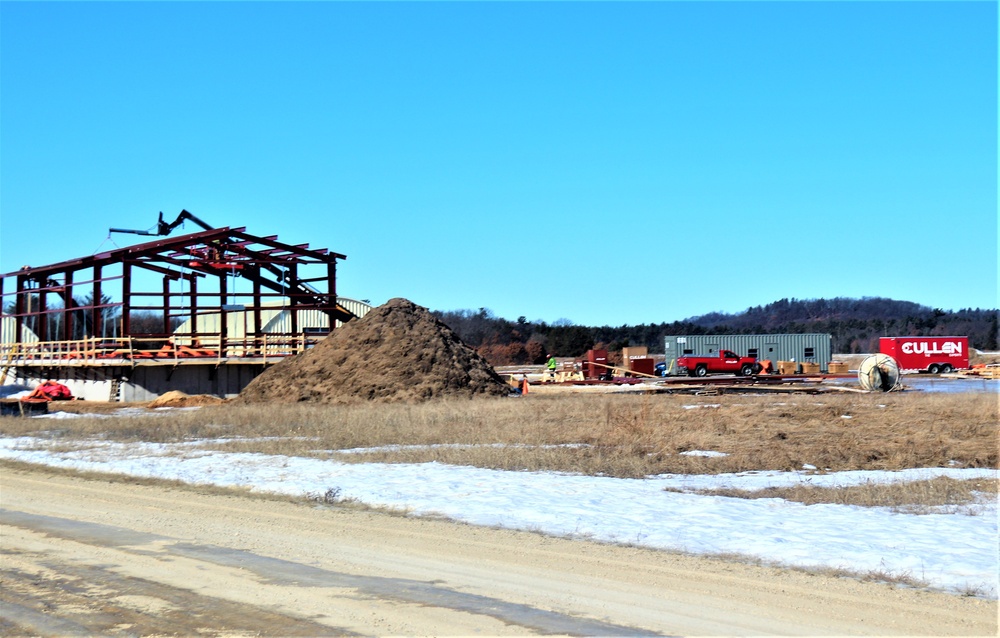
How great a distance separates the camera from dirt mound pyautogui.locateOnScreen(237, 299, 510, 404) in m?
33.4

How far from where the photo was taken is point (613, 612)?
7.07m

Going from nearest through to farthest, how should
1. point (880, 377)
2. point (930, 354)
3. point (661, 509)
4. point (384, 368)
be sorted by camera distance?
1. point (661, 509)
2. point (384, 368)
3. point (880, 377)
4. point (930, 354)

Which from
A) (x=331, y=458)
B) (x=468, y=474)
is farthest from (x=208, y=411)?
(x=468, y=474)

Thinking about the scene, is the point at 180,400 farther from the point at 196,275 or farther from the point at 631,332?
the point at 631,332

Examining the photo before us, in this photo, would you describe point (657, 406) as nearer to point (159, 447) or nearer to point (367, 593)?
point (159, 447)

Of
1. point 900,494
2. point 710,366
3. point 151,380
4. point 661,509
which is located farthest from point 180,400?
point 710,366

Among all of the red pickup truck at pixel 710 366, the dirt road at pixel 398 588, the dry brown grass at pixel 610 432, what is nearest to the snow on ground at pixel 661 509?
the dirt road at pixel 398 588

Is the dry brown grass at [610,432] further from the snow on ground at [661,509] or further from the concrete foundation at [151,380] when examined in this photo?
the concrete foundation at [151,380]

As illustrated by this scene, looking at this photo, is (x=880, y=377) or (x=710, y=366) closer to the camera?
(x=880, y=377)

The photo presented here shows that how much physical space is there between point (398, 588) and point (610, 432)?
13.3 m

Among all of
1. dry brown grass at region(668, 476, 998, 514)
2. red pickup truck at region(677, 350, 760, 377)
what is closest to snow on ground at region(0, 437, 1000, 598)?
dry brown grass at region(668, 476, 998, 514)

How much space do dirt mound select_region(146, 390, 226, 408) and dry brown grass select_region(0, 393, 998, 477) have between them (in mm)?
6625

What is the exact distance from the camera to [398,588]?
25.7 feet

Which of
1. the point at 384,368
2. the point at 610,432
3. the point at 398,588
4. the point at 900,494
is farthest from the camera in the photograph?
the point at 384,368
